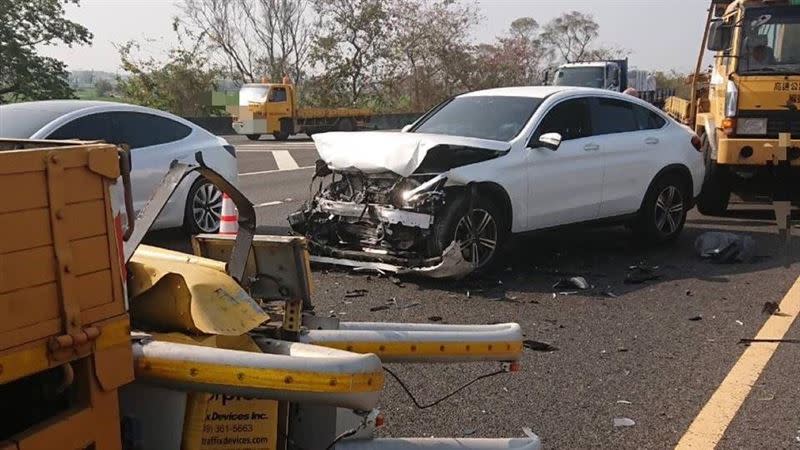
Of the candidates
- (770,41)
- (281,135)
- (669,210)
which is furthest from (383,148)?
(281,135)

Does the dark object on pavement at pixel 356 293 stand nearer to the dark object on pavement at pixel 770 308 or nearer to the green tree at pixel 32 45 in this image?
the dark object on pavement at pixel 770 308

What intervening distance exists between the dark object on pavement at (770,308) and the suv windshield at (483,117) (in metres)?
2.62

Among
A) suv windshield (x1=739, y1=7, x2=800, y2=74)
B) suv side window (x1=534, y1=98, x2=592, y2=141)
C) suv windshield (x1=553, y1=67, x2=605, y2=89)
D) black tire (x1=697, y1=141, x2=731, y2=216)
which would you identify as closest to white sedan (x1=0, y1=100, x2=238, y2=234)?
suv side window (x1=534, y1=98, x2=592, y2=141)

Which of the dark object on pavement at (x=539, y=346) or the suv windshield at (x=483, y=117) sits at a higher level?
the suv windshield at (x=483, y=117)

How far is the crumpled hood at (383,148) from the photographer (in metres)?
7.25

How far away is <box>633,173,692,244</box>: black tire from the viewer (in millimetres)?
8969

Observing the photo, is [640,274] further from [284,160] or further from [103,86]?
[103,86]

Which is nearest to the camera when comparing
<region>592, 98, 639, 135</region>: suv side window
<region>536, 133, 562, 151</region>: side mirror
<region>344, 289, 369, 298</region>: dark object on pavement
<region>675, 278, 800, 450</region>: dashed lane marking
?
<region>675, 278, 800, 450</region>: dashed lane marking

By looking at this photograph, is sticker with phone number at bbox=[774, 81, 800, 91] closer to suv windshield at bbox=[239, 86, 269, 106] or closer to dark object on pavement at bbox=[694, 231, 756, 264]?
dark object on pavement at bbox=[694, 231, 756, 264]

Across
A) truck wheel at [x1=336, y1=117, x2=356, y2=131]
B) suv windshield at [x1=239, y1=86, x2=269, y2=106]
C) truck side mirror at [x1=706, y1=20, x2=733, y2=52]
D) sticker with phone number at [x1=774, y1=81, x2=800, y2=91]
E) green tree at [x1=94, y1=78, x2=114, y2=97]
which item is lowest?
truck wheel at [x1=336, y1=117, x2=356, y2=131]

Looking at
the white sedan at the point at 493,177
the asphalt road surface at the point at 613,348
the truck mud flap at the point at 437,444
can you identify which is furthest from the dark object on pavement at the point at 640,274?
the truck mud flap at the point at 437,444

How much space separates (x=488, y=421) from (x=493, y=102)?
15.6ft

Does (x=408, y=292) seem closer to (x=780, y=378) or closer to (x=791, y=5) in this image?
(x=780, y=378)

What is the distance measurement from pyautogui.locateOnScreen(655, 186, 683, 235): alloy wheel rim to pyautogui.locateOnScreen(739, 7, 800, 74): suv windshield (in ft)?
8.35
